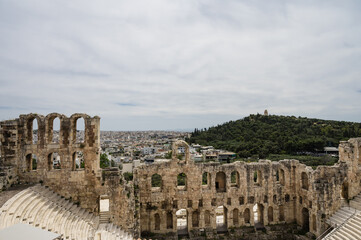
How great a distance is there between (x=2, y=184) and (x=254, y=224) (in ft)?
72.3

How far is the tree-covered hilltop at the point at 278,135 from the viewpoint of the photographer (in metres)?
66.2

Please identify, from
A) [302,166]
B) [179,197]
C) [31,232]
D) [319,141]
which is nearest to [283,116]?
[319,141]

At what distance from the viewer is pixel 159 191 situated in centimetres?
2272

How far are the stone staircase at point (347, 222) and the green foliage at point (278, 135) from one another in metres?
42.8

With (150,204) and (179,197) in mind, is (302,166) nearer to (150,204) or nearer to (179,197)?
(179,197)

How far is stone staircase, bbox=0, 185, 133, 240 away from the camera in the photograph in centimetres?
1395

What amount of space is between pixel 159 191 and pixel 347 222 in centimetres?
1604

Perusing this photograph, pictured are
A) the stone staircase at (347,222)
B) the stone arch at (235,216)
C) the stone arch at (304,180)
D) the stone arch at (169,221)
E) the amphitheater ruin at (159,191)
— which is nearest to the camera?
the stone staircase at (347,222)

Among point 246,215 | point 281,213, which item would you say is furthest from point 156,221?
point 281,213

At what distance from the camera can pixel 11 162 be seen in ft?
62.5

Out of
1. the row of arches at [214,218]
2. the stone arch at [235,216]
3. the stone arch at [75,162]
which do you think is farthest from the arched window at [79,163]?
the stone arch at [235,216]

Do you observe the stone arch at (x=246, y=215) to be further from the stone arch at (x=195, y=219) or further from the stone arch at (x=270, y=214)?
the stone arch at (x=195, y=219)

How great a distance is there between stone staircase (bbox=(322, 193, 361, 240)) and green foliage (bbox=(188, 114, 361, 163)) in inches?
1686

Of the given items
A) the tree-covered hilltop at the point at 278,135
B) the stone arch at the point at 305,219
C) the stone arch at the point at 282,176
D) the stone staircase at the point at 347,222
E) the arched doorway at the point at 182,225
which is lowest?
the arched doorway at the point at 182,225
